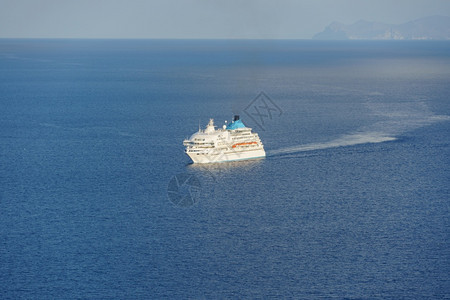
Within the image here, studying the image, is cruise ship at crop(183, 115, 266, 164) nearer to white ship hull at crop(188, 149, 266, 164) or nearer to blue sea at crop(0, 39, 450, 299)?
white ship hull at crop(188, 149, 266, 164)

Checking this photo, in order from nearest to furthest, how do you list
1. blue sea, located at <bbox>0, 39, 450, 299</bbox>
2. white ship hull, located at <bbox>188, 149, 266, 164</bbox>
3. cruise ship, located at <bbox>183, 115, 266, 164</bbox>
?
blue sea, located at <bbox>0, 39, 450, 299</bbox>
white ship hull, located at <bbox>188, 149, 266, 164</bbox>
cruise ship, located at <bbox>183, 115, 266, 164</bbox>

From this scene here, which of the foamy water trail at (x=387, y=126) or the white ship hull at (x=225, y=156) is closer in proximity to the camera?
the white ship hull at (x=225, y=156)

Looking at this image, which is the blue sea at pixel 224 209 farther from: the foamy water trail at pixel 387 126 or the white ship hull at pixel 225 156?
the white ship hull at pixel 225 156

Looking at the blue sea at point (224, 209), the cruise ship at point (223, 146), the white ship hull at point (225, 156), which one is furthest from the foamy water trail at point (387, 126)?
the cruise ship at point (223, 146)

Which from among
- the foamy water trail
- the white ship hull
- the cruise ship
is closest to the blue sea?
the foamy water trail

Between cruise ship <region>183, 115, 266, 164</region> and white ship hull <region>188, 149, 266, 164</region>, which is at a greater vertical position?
cruise ship <region>183, 115, 266, 164</region>

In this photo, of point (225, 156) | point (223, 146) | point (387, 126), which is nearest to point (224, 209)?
point (225, 156)
